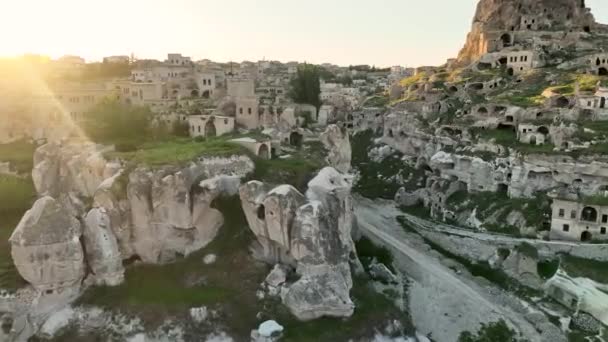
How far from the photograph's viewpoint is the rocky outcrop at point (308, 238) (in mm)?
23359

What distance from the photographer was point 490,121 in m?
42.0

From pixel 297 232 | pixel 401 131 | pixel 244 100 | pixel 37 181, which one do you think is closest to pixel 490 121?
pixel 401 131

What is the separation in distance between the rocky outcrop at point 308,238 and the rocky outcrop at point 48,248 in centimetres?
861

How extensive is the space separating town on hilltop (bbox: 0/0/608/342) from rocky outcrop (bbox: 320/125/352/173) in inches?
5.8

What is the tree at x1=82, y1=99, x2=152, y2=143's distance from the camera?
35.4m

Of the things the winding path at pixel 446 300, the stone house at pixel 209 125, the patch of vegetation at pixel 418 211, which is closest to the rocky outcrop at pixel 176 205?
the stone house at pixel 209 125

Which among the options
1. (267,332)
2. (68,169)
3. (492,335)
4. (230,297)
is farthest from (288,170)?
(68,169)

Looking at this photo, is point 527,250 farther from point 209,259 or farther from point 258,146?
point 209,259

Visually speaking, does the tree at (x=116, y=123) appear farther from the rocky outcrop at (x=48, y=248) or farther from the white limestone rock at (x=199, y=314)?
the white limestone rock at (x=199, y=314)

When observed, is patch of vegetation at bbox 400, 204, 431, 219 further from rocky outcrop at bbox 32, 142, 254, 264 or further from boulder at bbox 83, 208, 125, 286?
boulder at bbox 83, 208, 125, 286

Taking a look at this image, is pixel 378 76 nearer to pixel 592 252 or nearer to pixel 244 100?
pixel 244 100

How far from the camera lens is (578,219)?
29.7 m

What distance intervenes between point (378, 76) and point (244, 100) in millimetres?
78330

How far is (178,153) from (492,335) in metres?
19.6
